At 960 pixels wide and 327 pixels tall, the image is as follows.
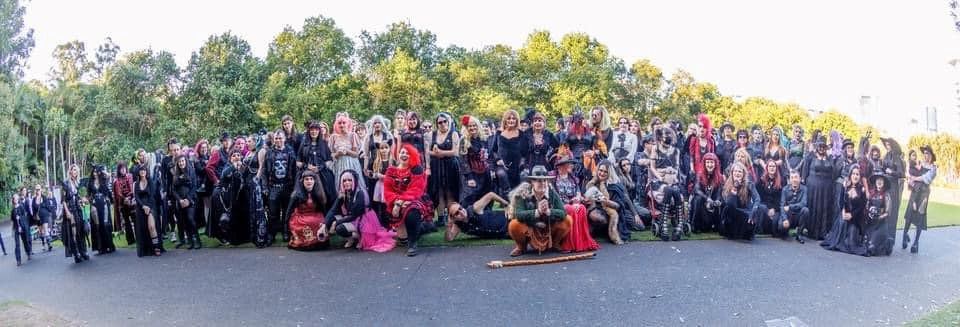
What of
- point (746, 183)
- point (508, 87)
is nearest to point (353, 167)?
point (746, 183)

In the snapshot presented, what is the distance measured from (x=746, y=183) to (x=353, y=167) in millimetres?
5804

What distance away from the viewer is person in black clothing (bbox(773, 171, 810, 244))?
8781mm

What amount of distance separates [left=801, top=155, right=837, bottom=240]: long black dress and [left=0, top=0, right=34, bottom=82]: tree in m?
23.6

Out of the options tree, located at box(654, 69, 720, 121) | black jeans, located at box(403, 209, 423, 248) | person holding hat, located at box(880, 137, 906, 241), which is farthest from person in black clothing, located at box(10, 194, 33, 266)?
tree, located at box(654, 69, 720, 121)

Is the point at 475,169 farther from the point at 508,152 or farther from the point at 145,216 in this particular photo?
the point at 145,216

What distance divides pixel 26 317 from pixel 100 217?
136 inches

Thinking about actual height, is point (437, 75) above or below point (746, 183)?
above

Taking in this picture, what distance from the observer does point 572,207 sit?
7953 millimetres

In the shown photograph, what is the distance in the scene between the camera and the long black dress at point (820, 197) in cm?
894

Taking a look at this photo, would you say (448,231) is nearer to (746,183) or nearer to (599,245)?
(599,245)

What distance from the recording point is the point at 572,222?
7.81 m

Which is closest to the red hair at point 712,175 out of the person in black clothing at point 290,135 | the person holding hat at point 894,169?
the person holding hat at point 894,169

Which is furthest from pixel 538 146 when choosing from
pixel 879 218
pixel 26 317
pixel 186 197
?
pixel 26 317

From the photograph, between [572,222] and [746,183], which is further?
[746,183]
